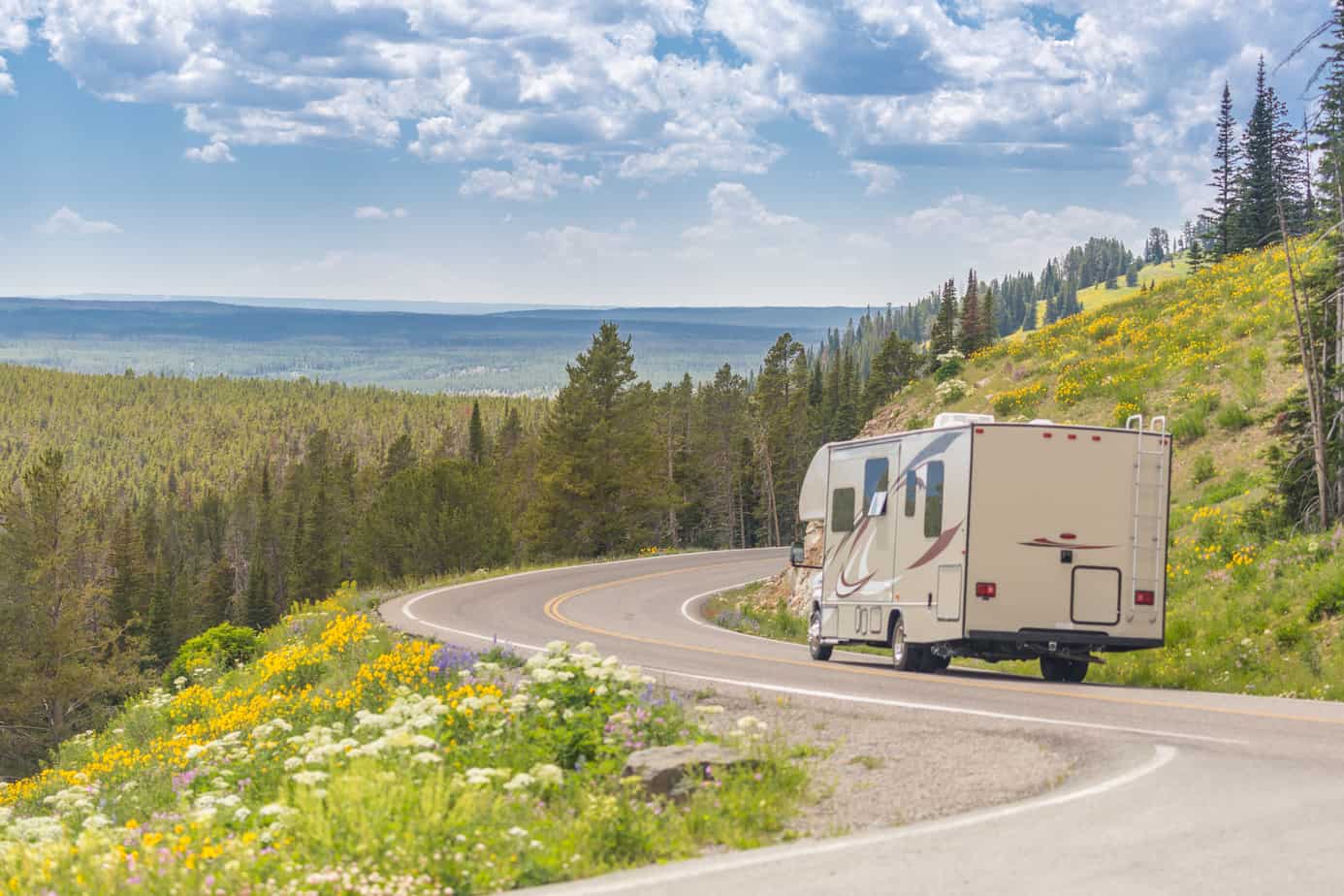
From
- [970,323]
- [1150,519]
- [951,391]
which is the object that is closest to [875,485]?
[1150,519]

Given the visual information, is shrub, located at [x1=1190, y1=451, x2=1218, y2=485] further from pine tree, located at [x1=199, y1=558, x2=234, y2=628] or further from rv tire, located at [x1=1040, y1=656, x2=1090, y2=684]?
pine tree, located at [x1=199, y1=558, x2=234, y2=628]

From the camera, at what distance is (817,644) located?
20750 mm

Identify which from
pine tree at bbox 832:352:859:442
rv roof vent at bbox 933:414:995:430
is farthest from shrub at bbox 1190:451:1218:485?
pine tree at bbox 832:352:859:442

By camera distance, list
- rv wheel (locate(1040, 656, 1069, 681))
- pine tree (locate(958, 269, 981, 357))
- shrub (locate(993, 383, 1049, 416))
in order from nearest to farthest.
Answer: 1. rv wheel (locate(1040, 656, 1069, 681))
2. shrub (locate(993, 383, 1049, 416))
3. pine tree (locate(958, 269, 981, 357))

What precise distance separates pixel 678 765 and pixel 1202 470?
2102 cm

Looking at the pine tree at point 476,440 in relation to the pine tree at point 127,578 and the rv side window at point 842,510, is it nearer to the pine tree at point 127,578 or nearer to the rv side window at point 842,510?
the pine tree at point 127,578

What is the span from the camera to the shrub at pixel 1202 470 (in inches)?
1049

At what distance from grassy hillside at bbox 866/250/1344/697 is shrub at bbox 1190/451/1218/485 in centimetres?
3

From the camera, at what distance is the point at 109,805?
39.0 ft

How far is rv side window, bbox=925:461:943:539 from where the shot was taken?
16.7 m

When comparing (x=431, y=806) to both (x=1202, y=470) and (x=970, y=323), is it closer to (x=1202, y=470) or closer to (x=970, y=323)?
(x=1202, y=470)

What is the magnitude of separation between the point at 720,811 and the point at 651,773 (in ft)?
2.02

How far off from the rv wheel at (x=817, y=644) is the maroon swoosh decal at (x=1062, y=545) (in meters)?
4.99

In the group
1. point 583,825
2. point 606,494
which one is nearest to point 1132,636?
point 583,825
